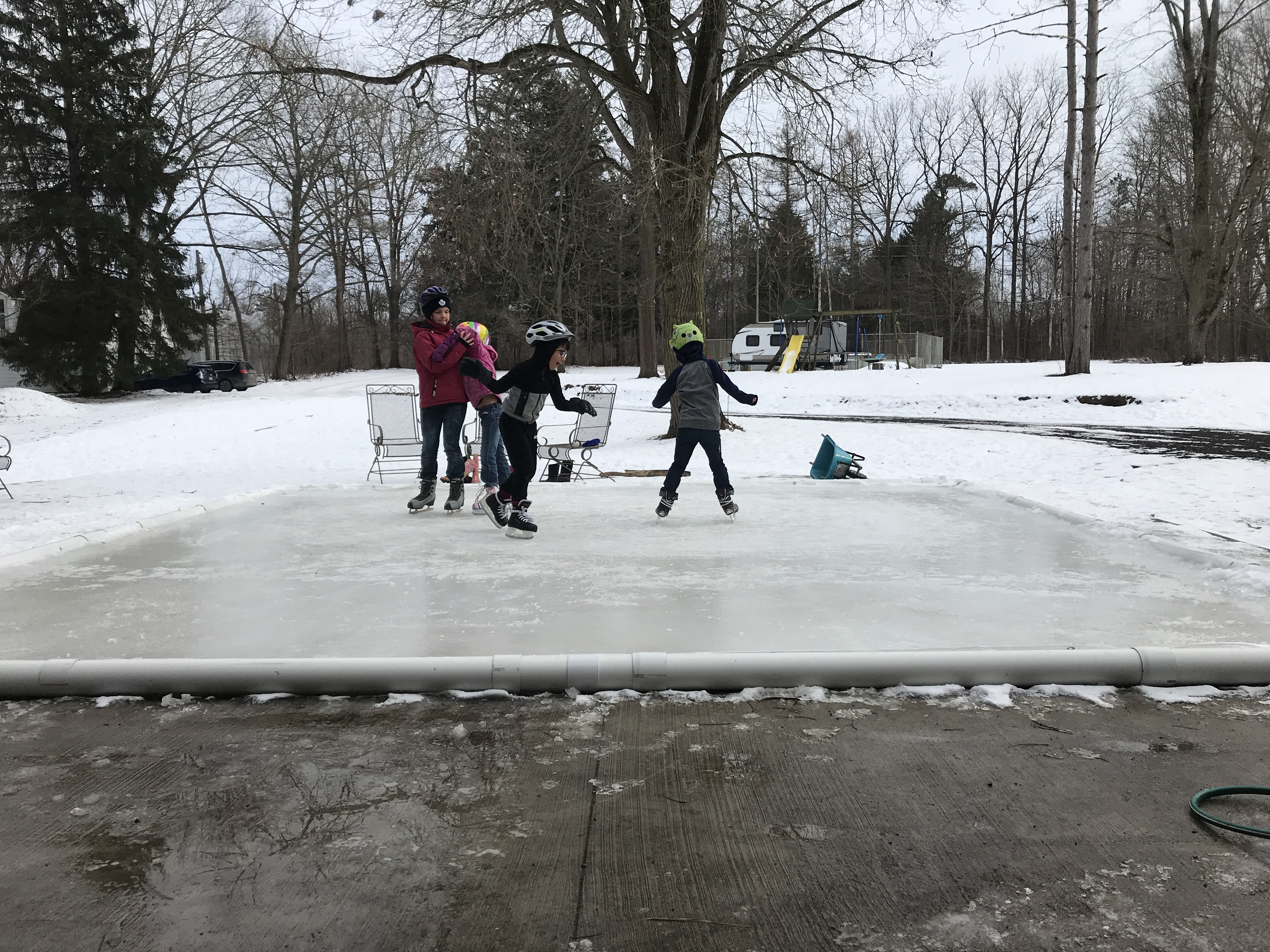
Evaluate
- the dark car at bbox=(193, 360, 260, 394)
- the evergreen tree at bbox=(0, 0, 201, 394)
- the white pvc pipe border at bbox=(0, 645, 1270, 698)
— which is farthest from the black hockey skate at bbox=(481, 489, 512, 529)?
the dark car at bbox=(193, 360, 260, 394)

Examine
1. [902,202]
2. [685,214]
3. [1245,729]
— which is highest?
[902,202]

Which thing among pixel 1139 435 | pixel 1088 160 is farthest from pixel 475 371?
pixel 1088 160

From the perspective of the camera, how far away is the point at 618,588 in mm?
5281

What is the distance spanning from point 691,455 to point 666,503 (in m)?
0.46

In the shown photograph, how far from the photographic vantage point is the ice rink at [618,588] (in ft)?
14.0

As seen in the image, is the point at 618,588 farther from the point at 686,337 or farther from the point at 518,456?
the point at 686,337

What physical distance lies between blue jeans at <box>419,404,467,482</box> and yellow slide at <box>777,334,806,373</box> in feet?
83.8

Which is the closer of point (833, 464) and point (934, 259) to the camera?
point (833, 464)

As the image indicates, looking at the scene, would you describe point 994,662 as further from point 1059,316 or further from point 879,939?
point 1059,316

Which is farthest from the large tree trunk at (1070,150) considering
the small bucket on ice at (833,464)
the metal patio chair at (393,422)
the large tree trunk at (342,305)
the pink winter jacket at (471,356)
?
the large tree trunk at (342,305)

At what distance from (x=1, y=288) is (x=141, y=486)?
926 inches

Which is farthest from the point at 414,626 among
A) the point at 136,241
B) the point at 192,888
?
the point at 136,241

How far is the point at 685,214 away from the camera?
1404 centimetres

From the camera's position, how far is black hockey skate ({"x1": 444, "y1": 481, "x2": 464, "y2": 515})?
27.3 feet
